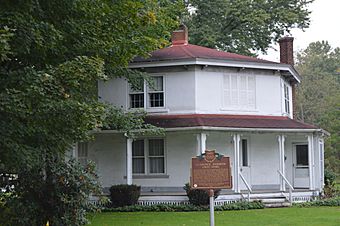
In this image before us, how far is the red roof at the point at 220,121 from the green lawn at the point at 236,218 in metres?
4.39

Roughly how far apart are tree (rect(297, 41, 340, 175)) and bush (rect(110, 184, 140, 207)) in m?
28.6

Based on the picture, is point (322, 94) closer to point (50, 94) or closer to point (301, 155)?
point (301, 155)

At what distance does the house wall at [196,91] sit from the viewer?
27.0m

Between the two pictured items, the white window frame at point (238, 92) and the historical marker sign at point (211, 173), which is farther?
the white window frame at point (238, 92)

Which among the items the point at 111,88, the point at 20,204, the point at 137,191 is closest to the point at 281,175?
the point at 137,191

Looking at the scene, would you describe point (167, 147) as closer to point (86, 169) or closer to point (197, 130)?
point (197, 130)

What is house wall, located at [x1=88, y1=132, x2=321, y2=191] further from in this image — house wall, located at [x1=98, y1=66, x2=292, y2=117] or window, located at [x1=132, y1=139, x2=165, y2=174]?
house wall, located at [x1=98, y1=66, x2=292, y2=117]

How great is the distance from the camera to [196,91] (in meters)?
27.0

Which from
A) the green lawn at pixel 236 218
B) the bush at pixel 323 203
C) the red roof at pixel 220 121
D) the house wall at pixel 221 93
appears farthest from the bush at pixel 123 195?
the bush at pixel 323 203

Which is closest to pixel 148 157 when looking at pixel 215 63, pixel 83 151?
pixel 83 151

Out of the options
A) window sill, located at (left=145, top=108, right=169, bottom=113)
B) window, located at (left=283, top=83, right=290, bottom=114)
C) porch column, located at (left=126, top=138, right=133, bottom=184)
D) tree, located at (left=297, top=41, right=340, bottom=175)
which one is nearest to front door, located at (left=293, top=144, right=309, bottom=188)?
window, located at (left=283, top=83, right=290, bottom=114)

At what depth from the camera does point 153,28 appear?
23828 mm

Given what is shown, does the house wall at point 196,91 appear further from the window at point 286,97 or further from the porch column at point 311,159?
the porch column at point 311,159

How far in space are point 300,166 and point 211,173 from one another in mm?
17202
